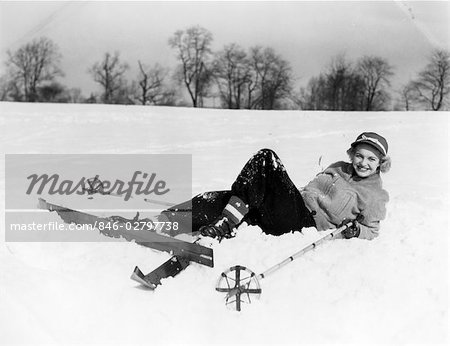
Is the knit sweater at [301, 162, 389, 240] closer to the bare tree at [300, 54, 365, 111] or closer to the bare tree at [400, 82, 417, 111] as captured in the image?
the bare tree at [300, 54, 365, 111]

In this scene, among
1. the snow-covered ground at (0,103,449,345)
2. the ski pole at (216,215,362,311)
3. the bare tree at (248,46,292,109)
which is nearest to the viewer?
the snow-covered ground at (0,103,449,345)

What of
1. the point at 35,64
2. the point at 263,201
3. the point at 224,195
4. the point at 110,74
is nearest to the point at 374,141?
the point at 263,201

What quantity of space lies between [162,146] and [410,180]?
4077mm

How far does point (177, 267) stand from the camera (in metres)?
2.90

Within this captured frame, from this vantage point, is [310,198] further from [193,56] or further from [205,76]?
[205,76]

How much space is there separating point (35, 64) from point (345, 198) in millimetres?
3927

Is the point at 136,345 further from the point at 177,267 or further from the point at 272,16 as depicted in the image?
the point at 272,16

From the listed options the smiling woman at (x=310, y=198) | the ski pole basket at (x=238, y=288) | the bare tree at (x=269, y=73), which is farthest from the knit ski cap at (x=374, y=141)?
the bare tree at (x=269, y=73)

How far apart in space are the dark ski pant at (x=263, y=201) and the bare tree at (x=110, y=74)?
9.27ft

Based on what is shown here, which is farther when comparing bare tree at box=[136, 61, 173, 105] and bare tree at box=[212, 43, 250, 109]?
bare tree at box=[212, 43, 250, 109]

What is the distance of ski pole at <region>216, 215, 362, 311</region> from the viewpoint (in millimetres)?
2703

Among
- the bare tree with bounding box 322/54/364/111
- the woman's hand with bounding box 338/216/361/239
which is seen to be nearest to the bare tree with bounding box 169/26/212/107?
the bare tree with bounding box 322/54/364/111

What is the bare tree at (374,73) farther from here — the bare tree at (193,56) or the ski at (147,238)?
the ski at (147,238)

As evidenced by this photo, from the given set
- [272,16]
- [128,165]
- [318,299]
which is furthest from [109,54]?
[318,299]
